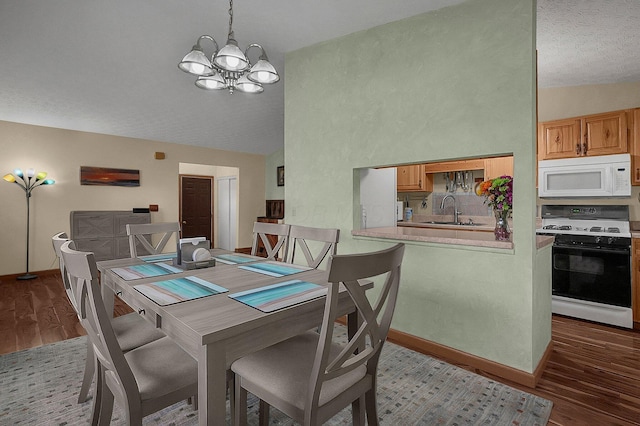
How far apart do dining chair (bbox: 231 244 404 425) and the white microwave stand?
10.8 feet

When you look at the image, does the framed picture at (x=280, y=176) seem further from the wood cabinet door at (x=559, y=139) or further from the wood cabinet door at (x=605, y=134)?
the wood cabinet door at (x=605, y=134)

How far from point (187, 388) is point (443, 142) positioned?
2206 millimetres

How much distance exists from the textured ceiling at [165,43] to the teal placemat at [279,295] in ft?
7.29

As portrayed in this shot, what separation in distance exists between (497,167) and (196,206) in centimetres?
626

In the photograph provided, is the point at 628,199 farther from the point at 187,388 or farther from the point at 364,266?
the point at 187,388

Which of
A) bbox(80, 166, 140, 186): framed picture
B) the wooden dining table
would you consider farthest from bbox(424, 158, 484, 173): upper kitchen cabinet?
bbox(80, 166, 140, 186): framed picture

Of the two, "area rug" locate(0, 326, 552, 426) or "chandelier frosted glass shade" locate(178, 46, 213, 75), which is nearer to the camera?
"area rug" locate(0, 326, 552, 426)

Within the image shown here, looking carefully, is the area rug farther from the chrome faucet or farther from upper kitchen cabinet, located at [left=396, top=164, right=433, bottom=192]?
upper kitchen cabinet, located at [left=396, top=164, right=433, bottom=192]

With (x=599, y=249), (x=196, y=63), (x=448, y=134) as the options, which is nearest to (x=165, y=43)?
(x=196, y=63)

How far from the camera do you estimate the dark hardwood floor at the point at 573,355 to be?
1.81m

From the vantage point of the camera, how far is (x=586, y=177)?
341cm

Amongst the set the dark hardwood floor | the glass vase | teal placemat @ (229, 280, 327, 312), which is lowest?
the dark hardwood floor

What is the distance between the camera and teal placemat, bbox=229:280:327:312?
48.9 inches

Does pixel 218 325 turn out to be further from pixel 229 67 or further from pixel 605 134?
pixel 605 134
